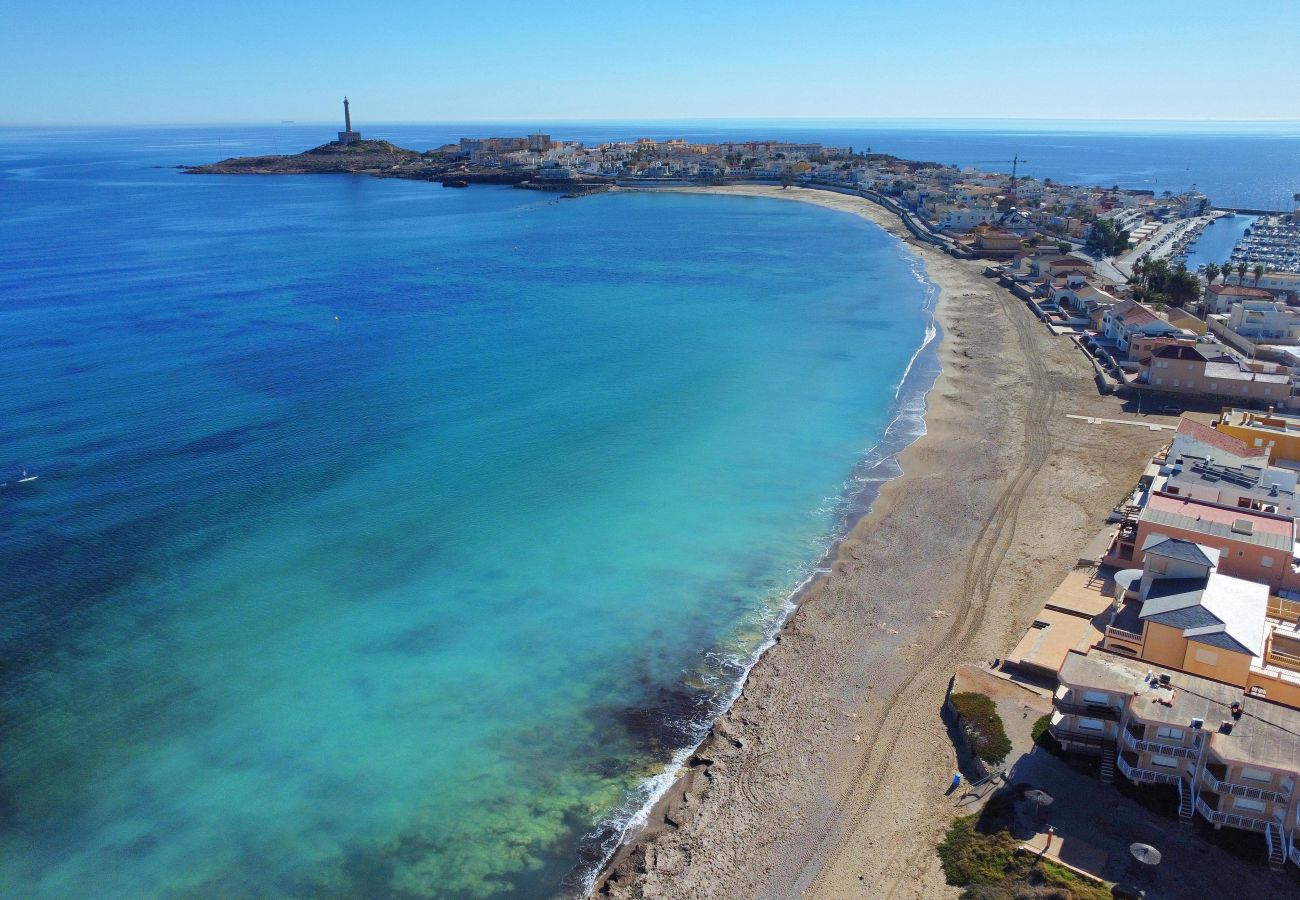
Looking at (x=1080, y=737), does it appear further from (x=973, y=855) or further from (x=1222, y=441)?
(x=1222, y=441)

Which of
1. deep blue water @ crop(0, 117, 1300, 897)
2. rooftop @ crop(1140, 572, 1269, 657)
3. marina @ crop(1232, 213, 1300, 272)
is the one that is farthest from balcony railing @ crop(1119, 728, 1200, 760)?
marina @ crop(1232, 213, 1300, 272)

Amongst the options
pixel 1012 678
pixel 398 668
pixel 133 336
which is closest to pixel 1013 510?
pixel 1012 678

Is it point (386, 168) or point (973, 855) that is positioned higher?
point (386, 168)

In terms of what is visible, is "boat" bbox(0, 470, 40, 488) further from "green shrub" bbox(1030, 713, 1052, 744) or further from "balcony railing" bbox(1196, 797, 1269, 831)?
"balcony railing" bbox(1196, 797, 1269, 831)

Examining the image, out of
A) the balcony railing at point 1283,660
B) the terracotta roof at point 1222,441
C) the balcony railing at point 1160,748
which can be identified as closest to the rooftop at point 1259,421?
the terracotta roof at point 1222,441

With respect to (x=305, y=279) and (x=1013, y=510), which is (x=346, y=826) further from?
(x=305, y=279)

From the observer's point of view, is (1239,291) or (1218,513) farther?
(1239,291)

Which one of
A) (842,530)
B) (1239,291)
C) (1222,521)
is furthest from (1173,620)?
(1239,291)
